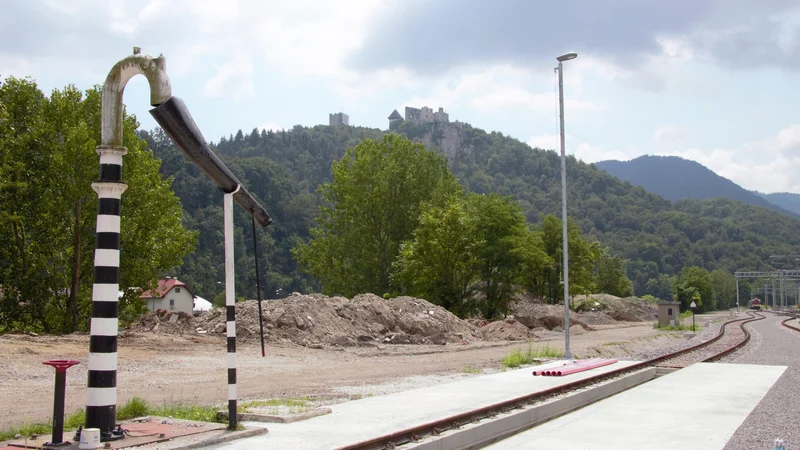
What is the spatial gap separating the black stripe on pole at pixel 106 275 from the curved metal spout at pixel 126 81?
1.36m

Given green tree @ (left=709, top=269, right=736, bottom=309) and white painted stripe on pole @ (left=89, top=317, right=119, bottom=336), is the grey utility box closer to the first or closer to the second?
white painted stripe on pole @ (left=89, top=317, right=119, bottom=336)

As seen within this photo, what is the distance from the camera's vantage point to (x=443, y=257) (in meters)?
52.8

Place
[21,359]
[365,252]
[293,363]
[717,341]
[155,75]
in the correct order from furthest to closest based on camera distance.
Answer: [365,252] → [717,341] → [293,363] → [21,359] → [155,75]

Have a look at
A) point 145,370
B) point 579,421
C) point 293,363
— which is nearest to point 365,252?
point 293,363

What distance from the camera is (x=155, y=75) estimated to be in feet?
26.6

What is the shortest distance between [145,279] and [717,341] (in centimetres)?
2843

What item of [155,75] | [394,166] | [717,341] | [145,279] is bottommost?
[717,341]

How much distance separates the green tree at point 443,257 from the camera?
52406 millimetres

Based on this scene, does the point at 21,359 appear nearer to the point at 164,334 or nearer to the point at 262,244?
the point at 164,334

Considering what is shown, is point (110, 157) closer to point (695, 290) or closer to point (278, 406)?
point (278, 406)

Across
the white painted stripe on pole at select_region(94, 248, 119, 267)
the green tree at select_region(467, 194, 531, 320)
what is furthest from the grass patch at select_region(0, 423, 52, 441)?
the green tree at select_region(467, 194, 531, 320)

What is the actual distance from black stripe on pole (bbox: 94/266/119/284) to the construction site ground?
4713 mm

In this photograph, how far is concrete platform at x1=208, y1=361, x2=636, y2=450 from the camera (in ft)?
28.1

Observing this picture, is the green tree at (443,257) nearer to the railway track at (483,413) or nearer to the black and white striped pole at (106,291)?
the railway track at (483,413)
